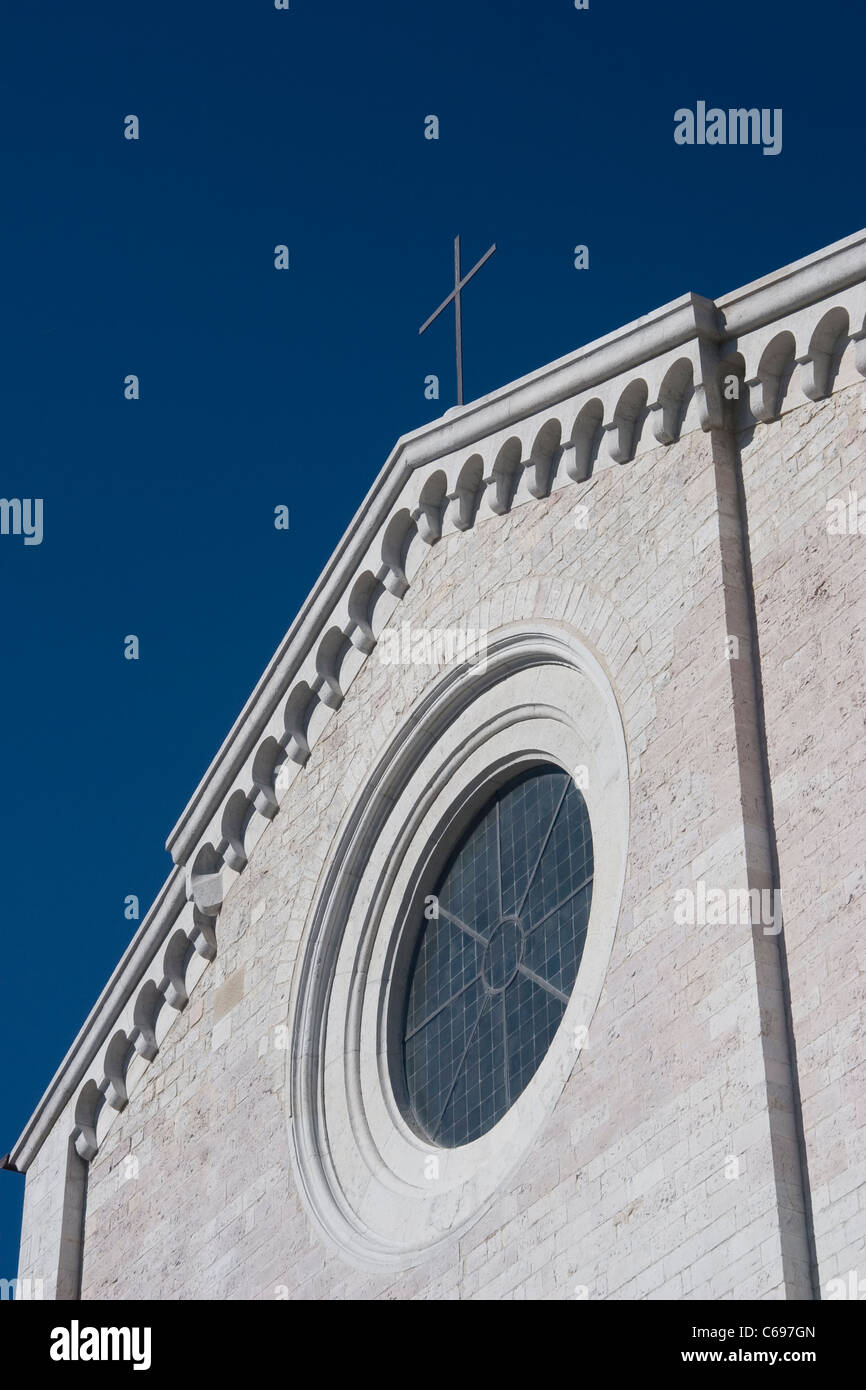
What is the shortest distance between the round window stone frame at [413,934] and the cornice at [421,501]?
1214 mm

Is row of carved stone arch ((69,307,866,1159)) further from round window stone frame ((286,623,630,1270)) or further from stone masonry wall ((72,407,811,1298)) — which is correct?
round window stone frame ((286,623,630,1270))

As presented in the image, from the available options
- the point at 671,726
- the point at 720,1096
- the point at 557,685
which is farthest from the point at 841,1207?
the point at 557,685

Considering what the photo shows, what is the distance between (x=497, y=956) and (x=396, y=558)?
133 inches

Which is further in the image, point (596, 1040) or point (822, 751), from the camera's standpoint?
point (596, 1040)

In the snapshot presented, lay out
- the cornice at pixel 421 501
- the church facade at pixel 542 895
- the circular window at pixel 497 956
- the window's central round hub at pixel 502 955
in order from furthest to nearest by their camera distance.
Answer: the window's central round hub at pixel 502 955 < the circular window at pixel 497 956 < the cornice at pixel 421 501 < the church facade at pixel 542 895

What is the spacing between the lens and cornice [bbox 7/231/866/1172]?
→ 50.2 feet

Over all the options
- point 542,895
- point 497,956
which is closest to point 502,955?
point 497,956

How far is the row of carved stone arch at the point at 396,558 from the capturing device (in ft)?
52.1

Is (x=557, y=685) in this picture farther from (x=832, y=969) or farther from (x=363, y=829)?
(x=832, y=969)

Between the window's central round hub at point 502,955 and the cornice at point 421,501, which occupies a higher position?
the cornice at point 421,501

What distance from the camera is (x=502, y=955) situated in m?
16.4

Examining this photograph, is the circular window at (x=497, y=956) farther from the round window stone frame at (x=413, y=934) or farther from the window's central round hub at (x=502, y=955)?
the round window stone frame at (x=413, y=934)

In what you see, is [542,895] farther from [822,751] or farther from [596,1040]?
[822,751]

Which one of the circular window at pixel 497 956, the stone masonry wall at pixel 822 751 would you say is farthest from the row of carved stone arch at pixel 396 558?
the circular window at pixel 497 956
